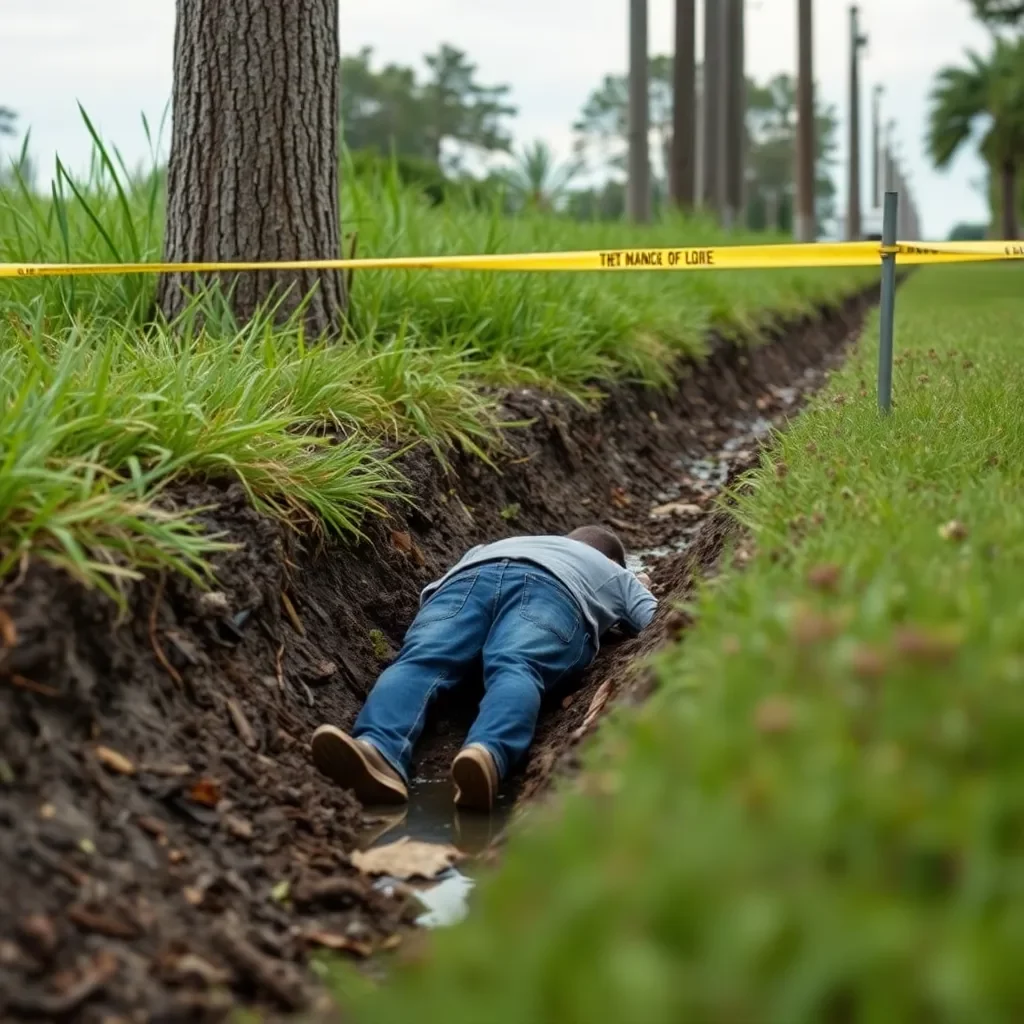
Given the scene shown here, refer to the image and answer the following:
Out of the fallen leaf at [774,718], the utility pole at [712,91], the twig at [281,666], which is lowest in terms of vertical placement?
the twig at [281,666]

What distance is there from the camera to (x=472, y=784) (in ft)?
11.5

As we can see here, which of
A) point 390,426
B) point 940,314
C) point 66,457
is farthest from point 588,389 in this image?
point 940,314

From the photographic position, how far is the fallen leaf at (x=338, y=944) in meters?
2.74

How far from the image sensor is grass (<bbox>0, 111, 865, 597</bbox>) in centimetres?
322

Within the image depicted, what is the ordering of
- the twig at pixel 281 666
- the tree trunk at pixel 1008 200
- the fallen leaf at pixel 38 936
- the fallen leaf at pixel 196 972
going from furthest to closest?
the tree trunk at pixel 1008 200 → the twig at pixel 281 666 → the fallen leaf at pixel 196 972 → the fallen leaf at pixel 38 936

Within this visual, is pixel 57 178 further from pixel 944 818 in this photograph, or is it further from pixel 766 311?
pixel 766 311

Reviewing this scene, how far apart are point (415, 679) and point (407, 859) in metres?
0.77

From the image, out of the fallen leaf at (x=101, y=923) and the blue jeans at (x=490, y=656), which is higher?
the blue jeans at (x=490, y=656)

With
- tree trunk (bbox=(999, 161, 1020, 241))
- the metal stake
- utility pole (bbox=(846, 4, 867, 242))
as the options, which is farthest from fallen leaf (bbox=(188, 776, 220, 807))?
tree trunk (bbox=(999, 161, 1020, 241))

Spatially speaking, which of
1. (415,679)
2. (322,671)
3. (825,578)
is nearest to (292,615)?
(322,671)

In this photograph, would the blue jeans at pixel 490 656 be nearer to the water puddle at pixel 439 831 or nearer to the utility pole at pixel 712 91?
the water puddle at pixel 439 831

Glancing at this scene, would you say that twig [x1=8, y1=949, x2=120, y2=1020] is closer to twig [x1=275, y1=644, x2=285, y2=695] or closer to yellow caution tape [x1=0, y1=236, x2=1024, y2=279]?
twig [x1=275, y1=644, x2=285, y2=695]

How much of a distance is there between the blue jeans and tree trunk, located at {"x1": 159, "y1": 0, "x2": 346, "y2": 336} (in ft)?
6.28

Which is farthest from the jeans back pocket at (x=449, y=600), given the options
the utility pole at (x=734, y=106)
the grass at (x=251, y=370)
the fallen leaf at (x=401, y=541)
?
the utility pole at (x=734, y=106)
